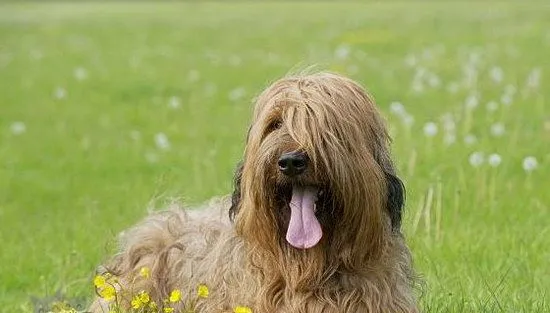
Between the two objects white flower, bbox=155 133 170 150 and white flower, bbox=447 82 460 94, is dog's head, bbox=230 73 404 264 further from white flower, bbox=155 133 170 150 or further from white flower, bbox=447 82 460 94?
white flower, bbox=447 82 460 94

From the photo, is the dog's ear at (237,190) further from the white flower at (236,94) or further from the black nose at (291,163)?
the white flower at (236,94)

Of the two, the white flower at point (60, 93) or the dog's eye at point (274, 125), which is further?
the white flower at point (60, 93)

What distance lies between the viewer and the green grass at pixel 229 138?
323 inches

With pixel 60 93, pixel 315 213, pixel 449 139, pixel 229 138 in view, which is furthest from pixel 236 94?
pixel 315 213

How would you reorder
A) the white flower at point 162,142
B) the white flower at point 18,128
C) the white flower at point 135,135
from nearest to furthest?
the white flower at point 162,142, the white flower at point 135,135, the white flower at point 18,128

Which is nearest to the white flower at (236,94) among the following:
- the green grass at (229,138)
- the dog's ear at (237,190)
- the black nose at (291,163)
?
the green grass at (229,138)

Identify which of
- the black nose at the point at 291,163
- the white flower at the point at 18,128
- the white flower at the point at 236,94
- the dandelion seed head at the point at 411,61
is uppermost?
the black nose at the point at 291,163

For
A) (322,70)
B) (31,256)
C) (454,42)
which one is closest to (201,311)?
(322,70)

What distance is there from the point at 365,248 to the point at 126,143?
8.25 m

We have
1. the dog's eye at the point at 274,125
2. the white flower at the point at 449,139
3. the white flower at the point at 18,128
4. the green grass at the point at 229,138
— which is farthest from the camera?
the white flower at the point at 18,128

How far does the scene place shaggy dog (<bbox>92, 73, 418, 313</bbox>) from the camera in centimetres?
545

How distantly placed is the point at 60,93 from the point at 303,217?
11356 mm

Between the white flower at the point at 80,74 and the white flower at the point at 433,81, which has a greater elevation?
the white flower at the point at 433,81

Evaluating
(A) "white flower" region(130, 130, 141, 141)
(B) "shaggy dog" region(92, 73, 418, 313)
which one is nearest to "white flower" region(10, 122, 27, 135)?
(A) "white flower" region(130, 130, 141, 141)
